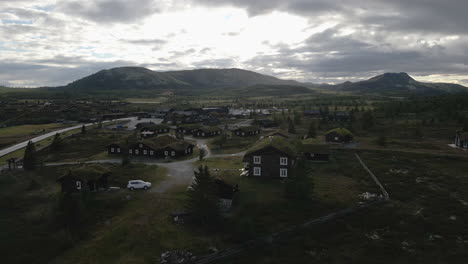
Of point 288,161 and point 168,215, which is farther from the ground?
point 288,161

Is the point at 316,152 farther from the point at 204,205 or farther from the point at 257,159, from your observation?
the point at 204,205

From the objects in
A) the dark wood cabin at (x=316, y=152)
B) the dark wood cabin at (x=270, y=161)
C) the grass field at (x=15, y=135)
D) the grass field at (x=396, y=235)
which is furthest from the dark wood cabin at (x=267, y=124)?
the grass field at (x=15, y=135)

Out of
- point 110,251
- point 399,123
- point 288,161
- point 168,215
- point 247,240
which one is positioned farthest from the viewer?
point 399,123

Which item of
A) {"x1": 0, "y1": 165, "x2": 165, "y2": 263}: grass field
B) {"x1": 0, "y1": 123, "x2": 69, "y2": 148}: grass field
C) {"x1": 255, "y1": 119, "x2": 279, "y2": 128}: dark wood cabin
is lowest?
{"x1": 0, "y1": 165, "x2": 165, "y2": 263}: grass field

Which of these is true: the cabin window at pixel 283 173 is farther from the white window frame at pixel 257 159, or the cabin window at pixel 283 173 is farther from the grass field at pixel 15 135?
the grass field at pixel 15 135

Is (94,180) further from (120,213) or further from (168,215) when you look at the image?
(168,215)

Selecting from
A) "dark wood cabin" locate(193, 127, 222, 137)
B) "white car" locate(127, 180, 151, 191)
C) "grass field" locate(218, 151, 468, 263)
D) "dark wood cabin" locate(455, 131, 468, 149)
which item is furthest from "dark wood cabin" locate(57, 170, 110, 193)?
"dark wood cabin" locate(455, 131, 468, 149)

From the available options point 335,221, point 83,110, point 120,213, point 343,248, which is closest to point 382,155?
point 335,221

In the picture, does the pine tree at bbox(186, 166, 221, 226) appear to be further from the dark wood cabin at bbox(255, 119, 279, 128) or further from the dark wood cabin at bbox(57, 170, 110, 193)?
the dark wood cabin at bbox(255, 119, 279, 128)

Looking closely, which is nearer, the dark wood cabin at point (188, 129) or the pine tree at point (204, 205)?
the pine tree at point (204, 205)

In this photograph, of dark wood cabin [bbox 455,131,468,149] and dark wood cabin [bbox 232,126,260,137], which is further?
dark wood cabin [bbox 232,126,260,137]

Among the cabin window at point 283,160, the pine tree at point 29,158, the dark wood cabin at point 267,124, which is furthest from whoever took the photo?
the dark wood cabin at point 267,124
